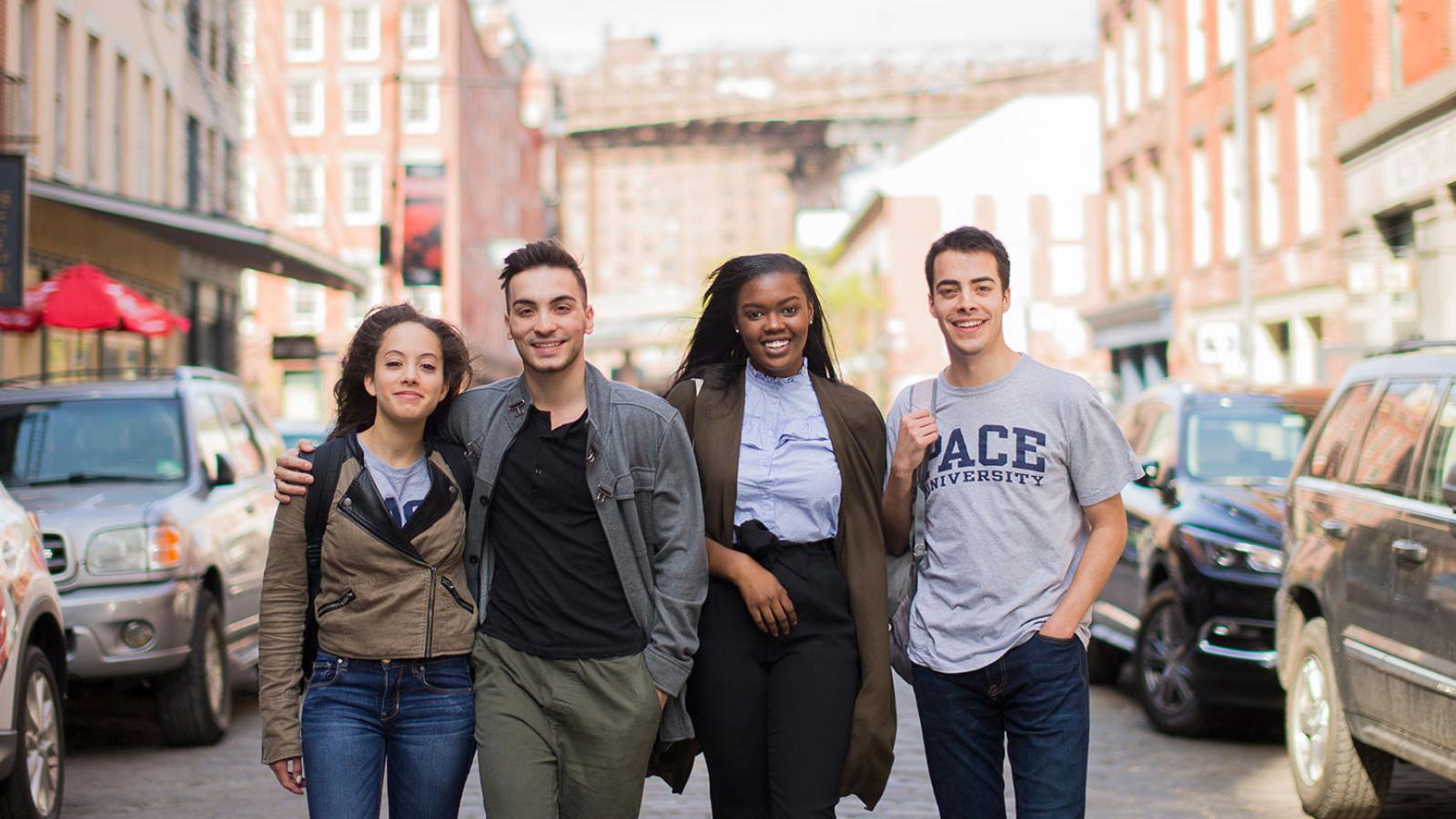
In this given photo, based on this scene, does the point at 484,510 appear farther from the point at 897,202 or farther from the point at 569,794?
the point at 897,202

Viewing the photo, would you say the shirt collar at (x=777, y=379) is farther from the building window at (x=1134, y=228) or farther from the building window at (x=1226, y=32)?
the building window at (x=1134, y=228)

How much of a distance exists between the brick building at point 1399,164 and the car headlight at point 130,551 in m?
14.6

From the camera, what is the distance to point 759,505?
181 inches

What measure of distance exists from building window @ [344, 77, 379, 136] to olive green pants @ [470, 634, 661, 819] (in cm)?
6171

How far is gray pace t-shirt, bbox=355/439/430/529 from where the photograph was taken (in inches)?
171

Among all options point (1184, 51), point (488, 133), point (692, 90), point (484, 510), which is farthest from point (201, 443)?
point (692, 90)

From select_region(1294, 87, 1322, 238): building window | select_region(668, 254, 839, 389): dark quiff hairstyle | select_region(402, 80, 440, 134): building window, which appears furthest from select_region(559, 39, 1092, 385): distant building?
select_region(668, 254, 839, 389): dark quiff hairstyle

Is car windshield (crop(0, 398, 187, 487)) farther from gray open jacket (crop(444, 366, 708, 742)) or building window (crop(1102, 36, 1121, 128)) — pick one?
building window (crop(1102, 36, 1121, 128))

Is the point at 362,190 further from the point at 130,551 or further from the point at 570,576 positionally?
the point at 570,576

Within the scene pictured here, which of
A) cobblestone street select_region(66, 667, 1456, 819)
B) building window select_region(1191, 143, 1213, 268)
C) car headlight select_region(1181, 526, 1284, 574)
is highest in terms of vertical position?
building window select_region(1191, 143, 1213, 268)

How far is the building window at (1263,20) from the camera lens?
2997cm

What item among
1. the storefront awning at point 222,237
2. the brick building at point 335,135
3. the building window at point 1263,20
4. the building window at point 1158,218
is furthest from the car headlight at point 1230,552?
the brick building at point 335,135

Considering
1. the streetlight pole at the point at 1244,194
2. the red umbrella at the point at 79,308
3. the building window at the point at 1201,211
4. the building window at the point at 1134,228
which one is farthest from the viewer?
the building window at the point at 1134,228

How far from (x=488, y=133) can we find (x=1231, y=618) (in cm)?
6996
